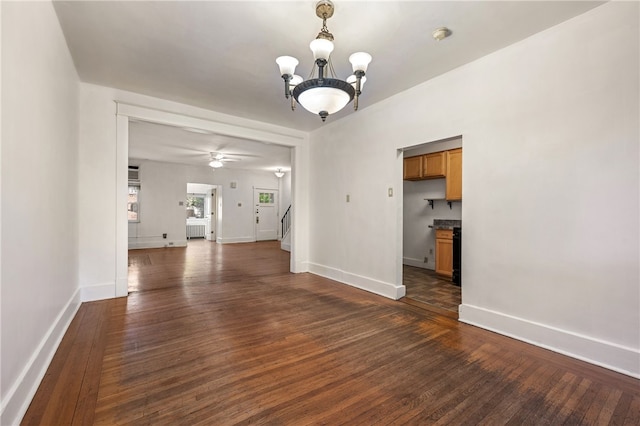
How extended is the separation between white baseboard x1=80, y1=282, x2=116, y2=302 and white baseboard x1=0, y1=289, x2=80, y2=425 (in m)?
1.05

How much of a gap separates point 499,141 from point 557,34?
0.98 meters

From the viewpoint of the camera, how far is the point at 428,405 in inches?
70.7

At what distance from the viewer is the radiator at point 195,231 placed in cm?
1270

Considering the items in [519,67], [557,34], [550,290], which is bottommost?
[550,290]

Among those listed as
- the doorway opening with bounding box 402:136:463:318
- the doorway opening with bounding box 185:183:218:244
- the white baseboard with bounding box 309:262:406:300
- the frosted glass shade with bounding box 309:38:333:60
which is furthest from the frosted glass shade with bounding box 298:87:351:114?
the doorway opening with bounding box 185:183:218:244

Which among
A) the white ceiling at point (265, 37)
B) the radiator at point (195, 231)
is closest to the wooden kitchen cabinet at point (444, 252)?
the white ceiling at point (265, 37)

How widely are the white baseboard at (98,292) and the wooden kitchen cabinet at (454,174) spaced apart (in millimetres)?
5578

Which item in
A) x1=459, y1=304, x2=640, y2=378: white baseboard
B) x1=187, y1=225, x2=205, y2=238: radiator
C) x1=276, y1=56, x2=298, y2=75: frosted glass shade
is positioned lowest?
x1=459, y1=304, x2=640, y2=378: white baseboard

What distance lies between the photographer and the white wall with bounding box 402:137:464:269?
580 centimetres

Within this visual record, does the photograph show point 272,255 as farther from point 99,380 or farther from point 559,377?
point 559,377

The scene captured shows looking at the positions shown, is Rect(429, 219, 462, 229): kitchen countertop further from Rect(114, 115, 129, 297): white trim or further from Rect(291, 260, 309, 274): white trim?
Rect(114, 115, 129, 297): white trim

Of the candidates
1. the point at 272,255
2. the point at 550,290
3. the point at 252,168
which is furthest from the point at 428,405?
the point at 252,168

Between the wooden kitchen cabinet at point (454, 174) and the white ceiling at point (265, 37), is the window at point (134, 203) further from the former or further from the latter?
the wooden kitchen cabinet at point (454, 174)

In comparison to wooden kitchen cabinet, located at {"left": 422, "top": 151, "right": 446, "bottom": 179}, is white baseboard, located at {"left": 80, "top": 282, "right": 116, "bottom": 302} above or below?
below
